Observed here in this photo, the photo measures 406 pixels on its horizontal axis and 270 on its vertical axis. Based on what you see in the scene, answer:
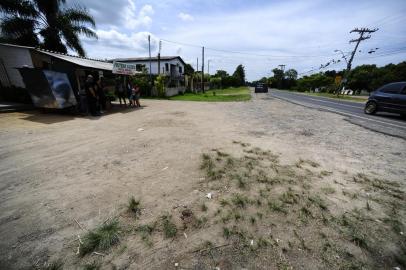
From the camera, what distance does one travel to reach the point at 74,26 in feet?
60.9

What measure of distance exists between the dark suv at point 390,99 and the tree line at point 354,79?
76.5ft

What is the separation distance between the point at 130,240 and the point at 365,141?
7489 millimetres

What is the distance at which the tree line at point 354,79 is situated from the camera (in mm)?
40562

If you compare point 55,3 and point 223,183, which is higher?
point 55,3

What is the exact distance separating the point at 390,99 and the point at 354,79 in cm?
5199

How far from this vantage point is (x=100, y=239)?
2490mm

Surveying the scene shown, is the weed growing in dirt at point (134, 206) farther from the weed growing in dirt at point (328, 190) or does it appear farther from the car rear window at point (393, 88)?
the car rear window at point (393, 88)

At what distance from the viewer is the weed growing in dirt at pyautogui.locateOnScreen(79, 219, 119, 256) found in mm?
2391

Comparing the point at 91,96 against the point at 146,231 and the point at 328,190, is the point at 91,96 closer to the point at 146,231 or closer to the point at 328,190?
the point at 146,231

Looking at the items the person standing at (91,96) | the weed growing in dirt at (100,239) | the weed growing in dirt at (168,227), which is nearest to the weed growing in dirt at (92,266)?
the weed growing in dirt at (100,239)

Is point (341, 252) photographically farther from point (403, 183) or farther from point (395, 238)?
point (403, 183)

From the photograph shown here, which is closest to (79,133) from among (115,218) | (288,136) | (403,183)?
(115,218)

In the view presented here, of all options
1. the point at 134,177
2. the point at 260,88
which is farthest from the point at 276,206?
the point at 260,88

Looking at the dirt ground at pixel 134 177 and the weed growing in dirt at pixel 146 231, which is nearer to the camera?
the dirt ground at pixel 134 177
